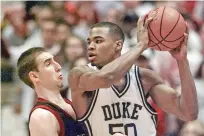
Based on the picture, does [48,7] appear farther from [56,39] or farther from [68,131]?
[68,131]

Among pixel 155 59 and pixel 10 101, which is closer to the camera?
pixel 155 59

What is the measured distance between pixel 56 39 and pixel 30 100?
1.08 metres

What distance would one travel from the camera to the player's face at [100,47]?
233 inches

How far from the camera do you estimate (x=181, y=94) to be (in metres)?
5.99

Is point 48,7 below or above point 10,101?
above

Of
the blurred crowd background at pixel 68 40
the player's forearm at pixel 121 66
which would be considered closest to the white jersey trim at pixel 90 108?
the player's forearm at pixel 121 66

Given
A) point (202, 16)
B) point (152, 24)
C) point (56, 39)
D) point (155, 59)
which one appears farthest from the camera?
point (202, 16)

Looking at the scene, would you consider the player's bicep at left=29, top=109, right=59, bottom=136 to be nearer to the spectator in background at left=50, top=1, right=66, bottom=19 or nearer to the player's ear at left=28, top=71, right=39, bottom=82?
the player's ear at left=28, top=71, right=39, bottom=82

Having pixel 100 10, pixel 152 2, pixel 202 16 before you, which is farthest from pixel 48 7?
pixel 202 16

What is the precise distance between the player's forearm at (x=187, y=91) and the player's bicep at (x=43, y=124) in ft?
3.54

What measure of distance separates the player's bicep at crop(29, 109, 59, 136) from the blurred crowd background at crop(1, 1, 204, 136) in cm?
212

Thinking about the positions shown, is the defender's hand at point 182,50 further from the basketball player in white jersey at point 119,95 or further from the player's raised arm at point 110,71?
the player's raised arm at point 110,71

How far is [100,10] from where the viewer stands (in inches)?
431

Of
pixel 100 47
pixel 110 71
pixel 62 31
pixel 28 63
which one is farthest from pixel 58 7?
pixel 110 71
